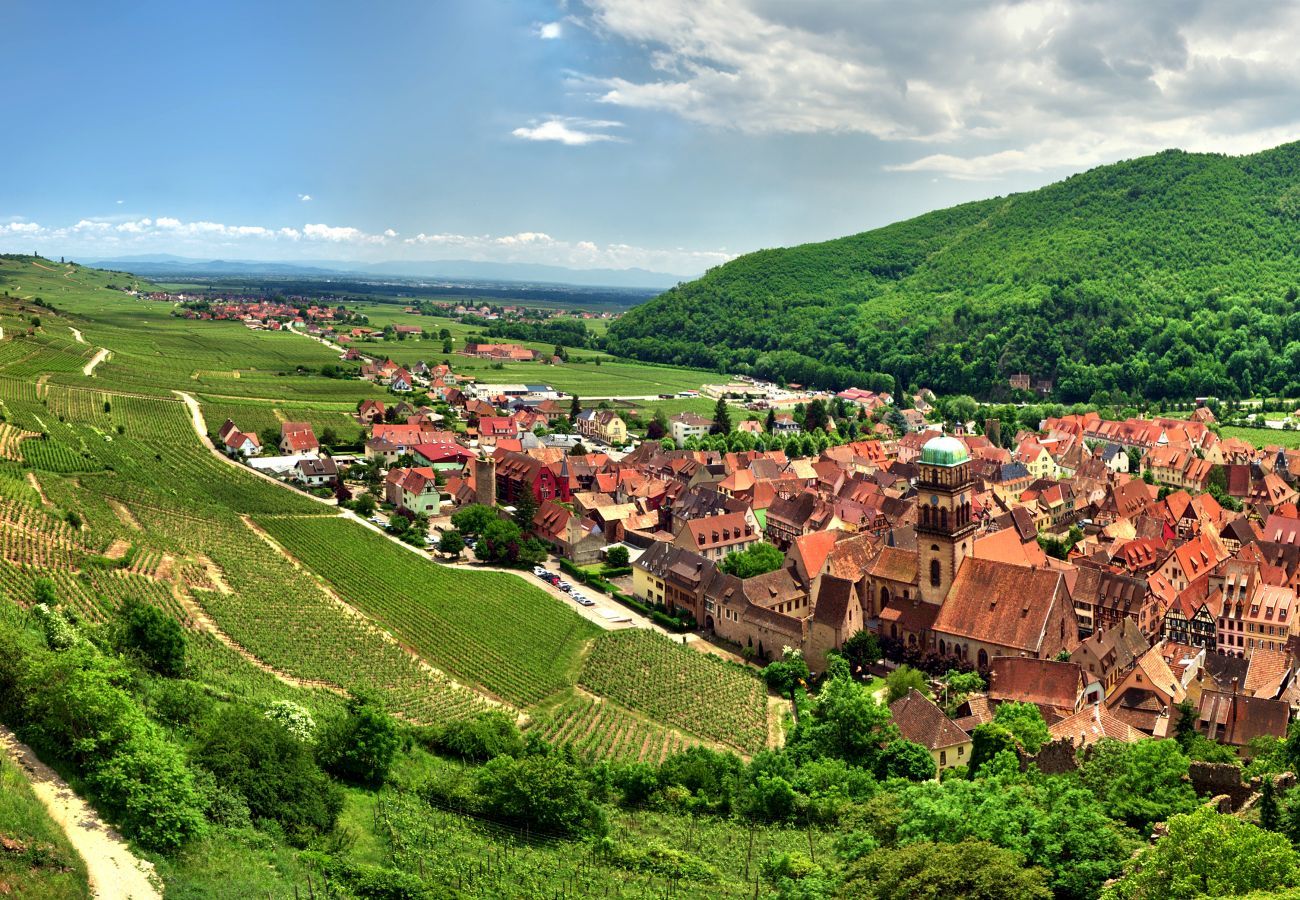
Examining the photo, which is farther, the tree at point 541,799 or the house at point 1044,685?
the house at point 1044,685

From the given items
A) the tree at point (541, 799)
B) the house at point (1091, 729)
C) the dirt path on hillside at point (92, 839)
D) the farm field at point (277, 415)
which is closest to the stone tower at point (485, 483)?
the farm field at point (277, 415)

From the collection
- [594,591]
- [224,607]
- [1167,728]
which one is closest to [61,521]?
[224,607]

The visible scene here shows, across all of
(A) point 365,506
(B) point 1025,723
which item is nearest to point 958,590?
(B) point 1025,723

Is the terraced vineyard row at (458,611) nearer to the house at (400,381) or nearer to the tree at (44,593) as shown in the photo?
the tree at (44,593)

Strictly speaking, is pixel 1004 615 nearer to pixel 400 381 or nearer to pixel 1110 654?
pixel 1110 654

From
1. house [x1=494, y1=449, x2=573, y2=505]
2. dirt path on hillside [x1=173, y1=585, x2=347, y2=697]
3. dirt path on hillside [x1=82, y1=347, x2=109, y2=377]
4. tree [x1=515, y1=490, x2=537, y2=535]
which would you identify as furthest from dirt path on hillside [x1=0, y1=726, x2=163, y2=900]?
dirt path on hillside [x1=82, y1=347, x2=109, y2=377]
